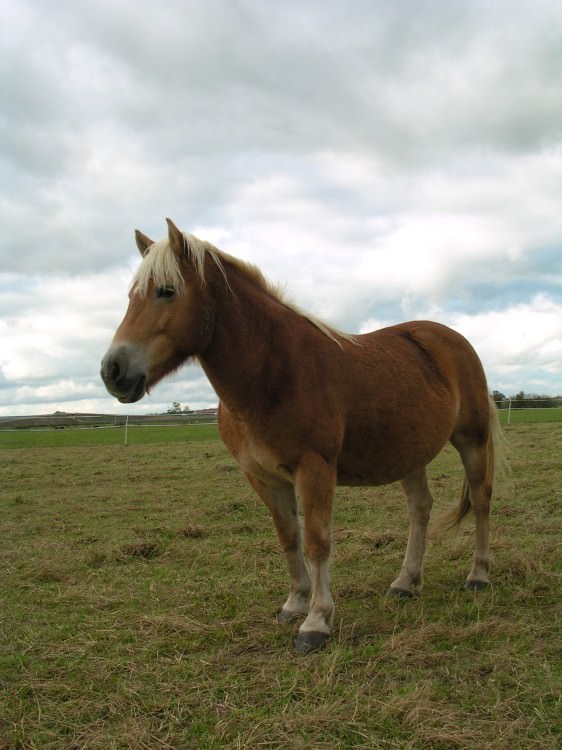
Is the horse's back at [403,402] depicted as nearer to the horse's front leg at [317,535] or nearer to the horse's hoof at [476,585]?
the horse's front leg at [317,535]

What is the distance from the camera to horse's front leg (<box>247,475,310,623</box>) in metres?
4.07

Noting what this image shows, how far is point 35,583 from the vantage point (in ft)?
16.1

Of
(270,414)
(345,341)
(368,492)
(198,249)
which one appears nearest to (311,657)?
(270,414)

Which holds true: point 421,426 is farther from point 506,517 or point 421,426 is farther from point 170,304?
point 506,517

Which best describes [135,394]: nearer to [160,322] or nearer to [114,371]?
[114,371]

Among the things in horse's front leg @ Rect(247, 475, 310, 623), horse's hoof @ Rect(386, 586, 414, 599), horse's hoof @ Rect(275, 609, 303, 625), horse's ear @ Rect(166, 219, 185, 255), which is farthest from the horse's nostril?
horse's hoof @ Rect(386, 586, 414, 599)

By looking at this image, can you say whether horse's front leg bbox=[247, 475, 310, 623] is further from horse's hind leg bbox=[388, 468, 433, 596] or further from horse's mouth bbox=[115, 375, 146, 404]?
horse's mouth bbox=[115, 375, 146, 404]

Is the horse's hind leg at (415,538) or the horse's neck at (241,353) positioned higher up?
the horse's neck at (241,353)

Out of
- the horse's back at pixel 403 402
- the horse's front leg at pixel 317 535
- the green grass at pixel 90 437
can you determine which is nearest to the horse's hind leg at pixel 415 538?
the horse's back at pixel 403 402

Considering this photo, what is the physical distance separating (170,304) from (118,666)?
2059 millimetres

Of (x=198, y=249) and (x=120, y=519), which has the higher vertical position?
(x=198, y=249)

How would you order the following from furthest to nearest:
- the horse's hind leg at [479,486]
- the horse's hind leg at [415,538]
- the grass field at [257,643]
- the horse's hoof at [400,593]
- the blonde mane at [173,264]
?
the horse's hind leg at [479,486]
the horse's hind leg at [415,538]
the horse's hoof at [400,593]
the blonde mane at [173,264]
the grass field at [257,643]

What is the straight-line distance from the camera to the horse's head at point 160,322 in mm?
3217

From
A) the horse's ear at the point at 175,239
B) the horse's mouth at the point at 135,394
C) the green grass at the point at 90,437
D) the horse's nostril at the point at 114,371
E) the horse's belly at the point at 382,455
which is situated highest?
the horse's ear at the point at 175,239
